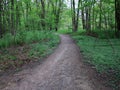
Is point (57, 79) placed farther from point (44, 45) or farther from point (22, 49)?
point (44, 45)

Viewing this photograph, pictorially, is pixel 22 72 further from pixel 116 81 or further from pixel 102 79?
pixel 116 81

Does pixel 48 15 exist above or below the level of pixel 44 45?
above

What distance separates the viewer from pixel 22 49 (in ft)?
38.7

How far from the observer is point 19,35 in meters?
13.9

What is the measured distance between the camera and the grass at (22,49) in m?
8.64

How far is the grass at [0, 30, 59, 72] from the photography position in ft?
28.3

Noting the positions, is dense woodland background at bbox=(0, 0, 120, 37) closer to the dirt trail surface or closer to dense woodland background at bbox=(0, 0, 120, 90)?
dense woodland background at bbox=(0, 0, 120, 90)

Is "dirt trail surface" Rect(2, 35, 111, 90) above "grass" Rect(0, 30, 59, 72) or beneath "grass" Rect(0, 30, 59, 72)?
beneath

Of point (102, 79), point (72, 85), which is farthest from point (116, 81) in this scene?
point (72, 85)

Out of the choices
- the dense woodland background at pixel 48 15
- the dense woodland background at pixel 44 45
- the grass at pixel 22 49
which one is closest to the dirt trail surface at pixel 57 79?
the dense woodland background at pixel 44 45

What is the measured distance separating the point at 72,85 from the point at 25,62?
4077 mm

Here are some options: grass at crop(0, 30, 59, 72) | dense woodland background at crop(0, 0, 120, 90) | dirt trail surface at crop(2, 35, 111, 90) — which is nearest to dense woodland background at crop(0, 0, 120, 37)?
dense woodland background at crop(0, 0, 120, 90)

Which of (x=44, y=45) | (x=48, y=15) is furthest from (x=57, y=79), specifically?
(x=48, y=15)

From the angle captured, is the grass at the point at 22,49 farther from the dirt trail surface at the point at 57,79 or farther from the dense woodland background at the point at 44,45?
the dirt trail surface at the point at 57,79
